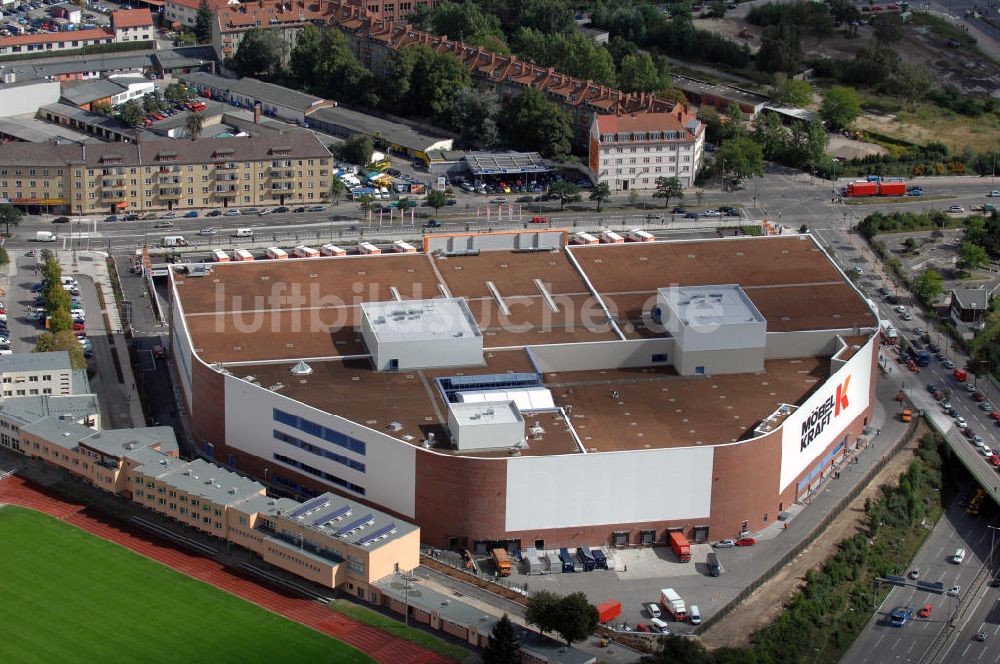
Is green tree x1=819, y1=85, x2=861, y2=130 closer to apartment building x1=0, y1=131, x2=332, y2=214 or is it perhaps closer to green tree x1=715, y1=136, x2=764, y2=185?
green tree x1=715, y1=136, x2=764, y2=185

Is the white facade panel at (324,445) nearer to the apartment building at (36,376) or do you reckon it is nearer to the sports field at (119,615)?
the sports field at (119,615)

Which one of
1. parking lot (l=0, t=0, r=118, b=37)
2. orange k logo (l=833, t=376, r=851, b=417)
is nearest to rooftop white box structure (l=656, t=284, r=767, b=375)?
orange k logo (l=833, t=376, r=851, b=417)

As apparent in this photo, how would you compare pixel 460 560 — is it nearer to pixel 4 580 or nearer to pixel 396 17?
pixel 4 580

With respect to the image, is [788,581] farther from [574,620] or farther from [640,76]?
[640,76]

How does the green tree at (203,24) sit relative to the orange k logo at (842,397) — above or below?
above

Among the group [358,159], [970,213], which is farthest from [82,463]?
[970,213]

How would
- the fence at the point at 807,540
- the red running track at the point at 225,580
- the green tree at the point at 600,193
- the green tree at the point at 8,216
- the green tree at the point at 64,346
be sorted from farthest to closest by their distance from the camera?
the green tree at the point at 600,193, the green tree at the point at 8,216, the green tree at the point at 64,346, the fence at the point at 807,540, the red running track at the point at 225,580

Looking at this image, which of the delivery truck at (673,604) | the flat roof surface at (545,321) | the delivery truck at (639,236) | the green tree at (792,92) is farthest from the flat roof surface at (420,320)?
the green tree at (792,92)
